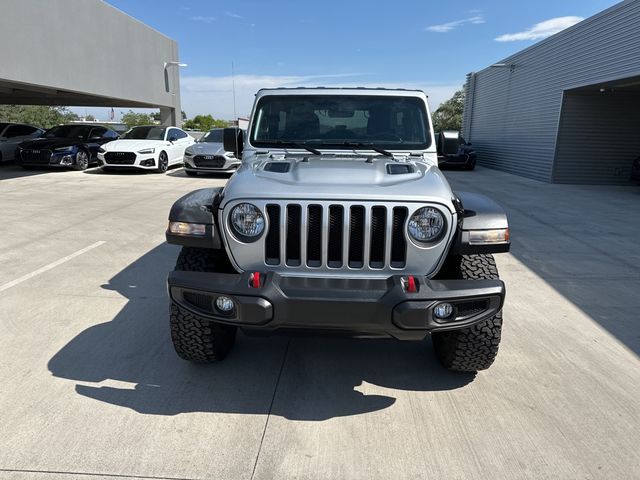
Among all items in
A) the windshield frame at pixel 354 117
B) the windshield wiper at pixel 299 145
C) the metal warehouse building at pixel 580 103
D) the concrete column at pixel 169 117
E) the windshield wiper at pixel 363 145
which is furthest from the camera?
the concrete column at pixel 169 117

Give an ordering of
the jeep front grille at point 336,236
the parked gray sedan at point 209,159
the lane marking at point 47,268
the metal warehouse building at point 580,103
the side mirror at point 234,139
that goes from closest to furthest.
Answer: the jeep front grille at point 336,236
the side mirror at point 234,139
the lane marking at point 47,268
the metal warehouse building at point 580,103
the parked gray sedan at point 209,159

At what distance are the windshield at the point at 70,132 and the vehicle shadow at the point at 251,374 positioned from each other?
574 inches

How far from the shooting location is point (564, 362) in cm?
333

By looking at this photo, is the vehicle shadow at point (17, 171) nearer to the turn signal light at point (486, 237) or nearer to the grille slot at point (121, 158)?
the grille slot at point (121, 158)

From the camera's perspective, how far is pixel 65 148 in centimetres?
1464

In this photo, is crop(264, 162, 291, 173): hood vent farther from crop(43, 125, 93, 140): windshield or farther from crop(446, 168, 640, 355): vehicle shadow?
crop(43, 125, 93, 140): windshield

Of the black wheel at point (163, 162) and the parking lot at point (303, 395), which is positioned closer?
the parking lot at point (303, 395)

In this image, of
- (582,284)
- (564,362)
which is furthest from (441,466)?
(582,284)

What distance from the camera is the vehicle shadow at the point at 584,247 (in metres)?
4.39

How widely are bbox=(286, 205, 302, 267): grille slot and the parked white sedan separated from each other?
1299 cm

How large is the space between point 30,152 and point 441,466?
15744 millimetres

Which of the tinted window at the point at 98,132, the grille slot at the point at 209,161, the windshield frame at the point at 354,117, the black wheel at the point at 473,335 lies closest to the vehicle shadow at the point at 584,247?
the black wheel at the point at 473,335

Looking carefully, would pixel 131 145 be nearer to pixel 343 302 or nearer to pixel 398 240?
pixel 398 240

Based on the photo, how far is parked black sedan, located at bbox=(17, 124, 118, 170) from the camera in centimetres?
1437
